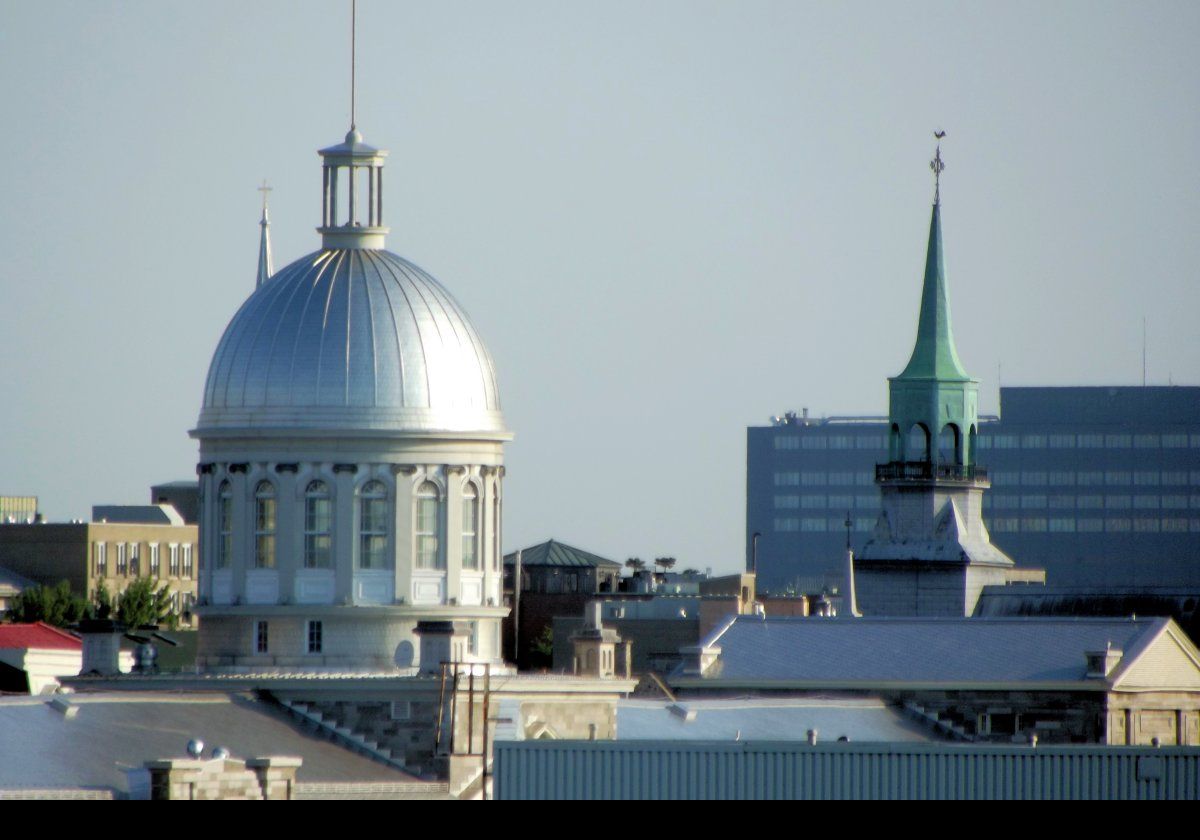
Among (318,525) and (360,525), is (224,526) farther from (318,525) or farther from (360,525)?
(360,525)

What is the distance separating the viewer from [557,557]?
172 metres

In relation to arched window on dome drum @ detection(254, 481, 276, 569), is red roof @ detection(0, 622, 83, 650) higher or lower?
lower

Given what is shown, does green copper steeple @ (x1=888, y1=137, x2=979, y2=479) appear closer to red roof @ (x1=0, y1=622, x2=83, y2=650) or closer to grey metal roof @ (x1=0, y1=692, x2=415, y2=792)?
red roof @ (x1=0, y1=622, x2=83, y2=650)

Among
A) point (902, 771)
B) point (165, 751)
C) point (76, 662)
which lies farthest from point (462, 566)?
point (76, 662)

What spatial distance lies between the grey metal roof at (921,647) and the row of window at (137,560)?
255 feet

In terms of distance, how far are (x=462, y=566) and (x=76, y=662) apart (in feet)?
127

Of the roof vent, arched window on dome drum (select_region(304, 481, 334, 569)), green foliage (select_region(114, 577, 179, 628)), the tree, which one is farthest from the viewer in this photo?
green foliage (select_region(114, 577, 179, 628))

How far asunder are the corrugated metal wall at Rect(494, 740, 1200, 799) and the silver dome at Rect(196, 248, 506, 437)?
17.0 metres

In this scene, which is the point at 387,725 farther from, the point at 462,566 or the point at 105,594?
the point at 105,594

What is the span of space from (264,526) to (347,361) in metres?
4.35

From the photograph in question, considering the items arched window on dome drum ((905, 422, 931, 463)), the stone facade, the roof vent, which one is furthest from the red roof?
the stone facade

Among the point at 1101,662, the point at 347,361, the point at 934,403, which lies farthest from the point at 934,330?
the point at 347,361

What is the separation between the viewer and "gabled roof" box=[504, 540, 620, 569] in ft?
561

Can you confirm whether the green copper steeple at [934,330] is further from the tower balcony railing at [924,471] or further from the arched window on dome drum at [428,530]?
the arched window on dome drum at [428,530]
